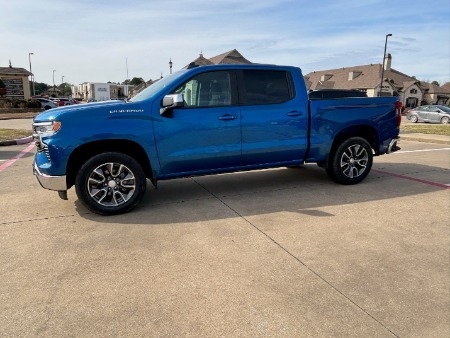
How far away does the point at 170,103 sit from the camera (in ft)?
14.5

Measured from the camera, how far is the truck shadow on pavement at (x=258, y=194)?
457 cm

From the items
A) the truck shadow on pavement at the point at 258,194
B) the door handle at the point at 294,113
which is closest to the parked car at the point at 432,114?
the truck shadow on pavement at the point at 258,194

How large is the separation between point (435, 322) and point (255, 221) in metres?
2.16

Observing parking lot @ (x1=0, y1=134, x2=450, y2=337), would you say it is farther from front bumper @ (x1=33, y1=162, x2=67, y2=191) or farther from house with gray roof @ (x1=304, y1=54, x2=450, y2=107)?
house with gray roof @ (x1=304, y1=54, x2=450, y2=107)

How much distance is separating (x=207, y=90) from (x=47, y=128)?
215 cm

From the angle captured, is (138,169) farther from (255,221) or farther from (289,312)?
Answer: (289,312)

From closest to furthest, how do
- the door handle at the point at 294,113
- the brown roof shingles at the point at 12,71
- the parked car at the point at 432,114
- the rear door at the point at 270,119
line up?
the rear door at the point at 270,119, the door handle at the point at 294,113, the parked car at the point at 432,114, the brown roof shingles at the point at 12,71

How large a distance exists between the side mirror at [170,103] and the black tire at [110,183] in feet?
2.49

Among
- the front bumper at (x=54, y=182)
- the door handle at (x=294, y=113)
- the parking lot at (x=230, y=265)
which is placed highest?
the door handle at (x=294, y=113)

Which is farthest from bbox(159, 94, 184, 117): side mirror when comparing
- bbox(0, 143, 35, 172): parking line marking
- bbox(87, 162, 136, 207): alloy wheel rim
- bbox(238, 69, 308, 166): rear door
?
bbox(0, 143, 35, 172): parking line marking

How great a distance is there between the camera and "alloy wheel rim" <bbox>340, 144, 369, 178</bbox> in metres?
5.99

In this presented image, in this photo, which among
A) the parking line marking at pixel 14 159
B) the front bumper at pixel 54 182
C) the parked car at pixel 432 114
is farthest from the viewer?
the parked car at pixel 432 114

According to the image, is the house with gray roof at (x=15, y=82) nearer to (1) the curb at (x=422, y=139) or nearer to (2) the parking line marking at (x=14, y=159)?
(2) the parking line marking at (x=14, y=159)

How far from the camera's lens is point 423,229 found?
13.7 feet
